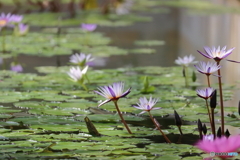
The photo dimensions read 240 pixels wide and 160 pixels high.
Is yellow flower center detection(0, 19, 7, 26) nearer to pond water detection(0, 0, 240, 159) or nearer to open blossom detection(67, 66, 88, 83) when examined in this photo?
pond water detection(0, 0, 240, 159)

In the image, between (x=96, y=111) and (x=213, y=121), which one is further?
(x=96, y=111)

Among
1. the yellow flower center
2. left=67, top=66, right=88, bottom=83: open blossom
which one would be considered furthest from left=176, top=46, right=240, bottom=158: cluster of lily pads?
the yellow flower center

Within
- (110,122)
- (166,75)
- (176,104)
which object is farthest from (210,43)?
(110,122)

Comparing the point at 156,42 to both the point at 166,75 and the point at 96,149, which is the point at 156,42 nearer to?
the point at 166,75

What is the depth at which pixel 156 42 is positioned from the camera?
469 cm

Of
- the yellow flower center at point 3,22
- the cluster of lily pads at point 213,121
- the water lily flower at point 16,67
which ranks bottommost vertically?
the cluster of lily pads at point 213,121

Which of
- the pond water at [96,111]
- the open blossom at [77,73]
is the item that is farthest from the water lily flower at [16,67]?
the open blossom at [77,73]

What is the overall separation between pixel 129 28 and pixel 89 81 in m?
3.04

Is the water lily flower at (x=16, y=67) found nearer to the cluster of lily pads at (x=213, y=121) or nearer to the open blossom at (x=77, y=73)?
the open blossom at (x=77, y=73)

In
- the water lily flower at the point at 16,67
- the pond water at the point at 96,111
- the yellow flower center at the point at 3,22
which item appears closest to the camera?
the pond water at the point at 96,111

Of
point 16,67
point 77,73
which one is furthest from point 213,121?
point 16,67

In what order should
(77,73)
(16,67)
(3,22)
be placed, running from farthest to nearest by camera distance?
(3,22) → (16,67) → (77,73)

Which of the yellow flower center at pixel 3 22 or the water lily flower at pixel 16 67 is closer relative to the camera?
the water lily flower at pixel 16 67

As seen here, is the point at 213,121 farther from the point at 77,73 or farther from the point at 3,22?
the point at 3,22
